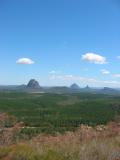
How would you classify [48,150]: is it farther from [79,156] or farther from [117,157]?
[117,157]

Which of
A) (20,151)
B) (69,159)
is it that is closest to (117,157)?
(69,159)

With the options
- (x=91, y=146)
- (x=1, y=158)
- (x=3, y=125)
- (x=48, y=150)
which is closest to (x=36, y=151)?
(x=48, y=150)

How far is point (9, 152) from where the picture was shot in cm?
732

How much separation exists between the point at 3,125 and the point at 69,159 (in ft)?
39.7

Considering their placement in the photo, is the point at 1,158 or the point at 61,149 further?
the point at 61,149

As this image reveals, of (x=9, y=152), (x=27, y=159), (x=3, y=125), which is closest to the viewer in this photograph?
(x=27, y=159)

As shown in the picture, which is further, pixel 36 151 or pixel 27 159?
pixel 36 151

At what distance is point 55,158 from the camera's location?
22.6 feet

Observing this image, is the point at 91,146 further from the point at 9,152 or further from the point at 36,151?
the point at 9,152

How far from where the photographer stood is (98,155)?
7.08 meters

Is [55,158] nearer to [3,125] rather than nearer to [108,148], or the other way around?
[108,148]

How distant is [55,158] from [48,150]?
62 centimetres

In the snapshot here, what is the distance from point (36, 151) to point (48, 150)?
26 cm

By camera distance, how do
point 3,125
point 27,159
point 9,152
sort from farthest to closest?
point 3,125 → point 9,152 → point 27,159
